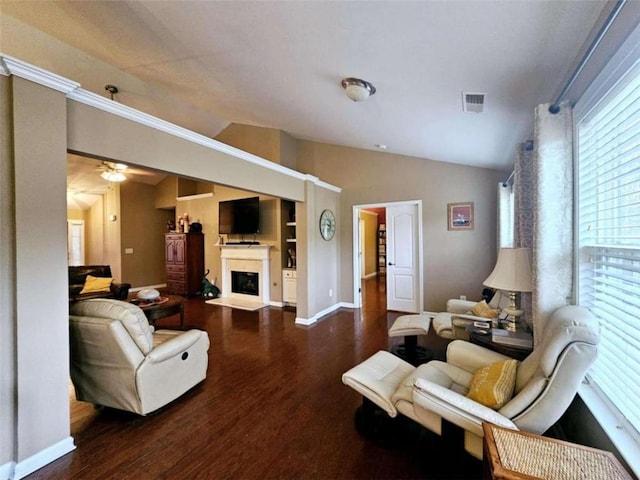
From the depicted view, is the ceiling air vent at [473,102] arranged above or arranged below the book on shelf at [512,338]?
above

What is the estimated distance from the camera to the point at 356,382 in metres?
1.88

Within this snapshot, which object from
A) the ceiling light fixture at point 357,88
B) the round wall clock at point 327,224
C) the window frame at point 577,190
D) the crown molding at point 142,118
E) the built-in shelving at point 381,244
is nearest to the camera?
the window frame at point 577,190

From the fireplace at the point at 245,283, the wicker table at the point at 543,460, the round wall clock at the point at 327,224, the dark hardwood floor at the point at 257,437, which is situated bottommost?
the dark hardwood floor at the point at 257,437

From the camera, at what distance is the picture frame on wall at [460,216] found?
4.59 metres

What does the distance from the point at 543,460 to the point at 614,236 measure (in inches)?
44.1

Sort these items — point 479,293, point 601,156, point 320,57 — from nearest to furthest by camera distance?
point 601,156 → point 320,57 → point 479,293

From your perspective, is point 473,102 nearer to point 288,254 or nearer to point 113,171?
point 288,254

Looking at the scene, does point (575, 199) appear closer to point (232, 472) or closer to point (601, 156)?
point (601, 156)

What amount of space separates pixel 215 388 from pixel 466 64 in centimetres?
331

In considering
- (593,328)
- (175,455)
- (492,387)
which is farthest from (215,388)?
(593,328)

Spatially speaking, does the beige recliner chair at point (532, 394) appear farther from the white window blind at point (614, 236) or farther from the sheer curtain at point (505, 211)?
the sheer curtain at point (505, 211)

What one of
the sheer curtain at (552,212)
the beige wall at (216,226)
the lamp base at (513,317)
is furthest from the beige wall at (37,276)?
the beige wall at (216,226)

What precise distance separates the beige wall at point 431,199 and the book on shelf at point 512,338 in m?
2.66

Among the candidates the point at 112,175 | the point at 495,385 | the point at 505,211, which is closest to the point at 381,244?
the point at 505,211
